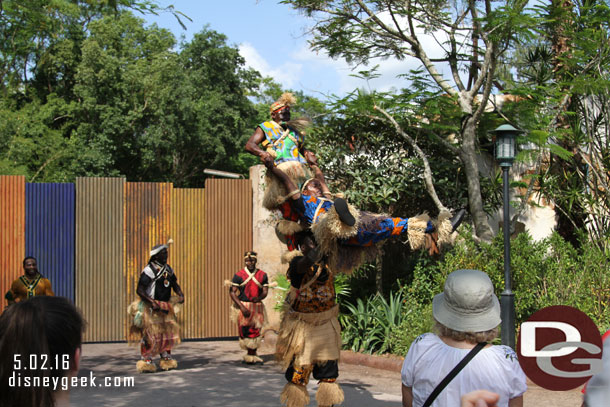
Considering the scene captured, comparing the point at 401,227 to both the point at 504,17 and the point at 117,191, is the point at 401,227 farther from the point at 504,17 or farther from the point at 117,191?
the point at 117,191

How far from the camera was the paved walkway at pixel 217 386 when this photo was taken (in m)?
7.37

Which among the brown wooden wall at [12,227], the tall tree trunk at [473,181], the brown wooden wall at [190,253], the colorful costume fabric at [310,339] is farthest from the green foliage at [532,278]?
the brown wooden wall at [12,227]

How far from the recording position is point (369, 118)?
11156 millimetres

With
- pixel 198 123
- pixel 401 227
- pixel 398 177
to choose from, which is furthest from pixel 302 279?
pixel 198 123

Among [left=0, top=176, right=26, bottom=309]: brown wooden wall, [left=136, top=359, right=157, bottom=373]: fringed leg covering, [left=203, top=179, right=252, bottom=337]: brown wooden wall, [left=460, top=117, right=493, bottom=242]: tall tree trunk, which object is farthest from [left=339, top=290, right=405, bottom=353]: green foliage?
[left=0, top=176, right=26, bottom=309]: brown wooden wall

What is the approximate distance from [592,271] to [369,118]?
454 cm

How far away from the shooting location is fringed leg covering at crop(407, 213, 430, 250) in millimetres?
5148

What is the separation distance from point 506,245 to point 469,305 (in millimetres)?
5729

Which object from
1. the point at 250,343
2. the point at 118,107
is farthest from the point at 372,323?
the point at 118,107

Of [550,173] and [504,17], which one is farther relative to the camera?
[550,173]

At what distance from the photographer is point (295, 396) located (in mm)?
5934

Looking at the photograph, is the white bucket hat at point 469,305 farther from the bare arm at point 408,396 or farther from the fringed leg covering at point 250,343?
the fringed leg covering at point 250,343

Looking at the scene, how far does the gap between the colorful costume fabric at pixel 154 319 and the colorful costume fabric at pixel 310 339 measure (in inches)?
148

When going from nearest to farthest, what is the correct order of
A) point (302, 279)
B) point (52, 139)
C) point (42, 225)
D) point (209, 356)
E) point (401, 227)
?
point (401, 227) < point (302, 279) < point (209, 356) < point (42, 225) < point (52, 139)
